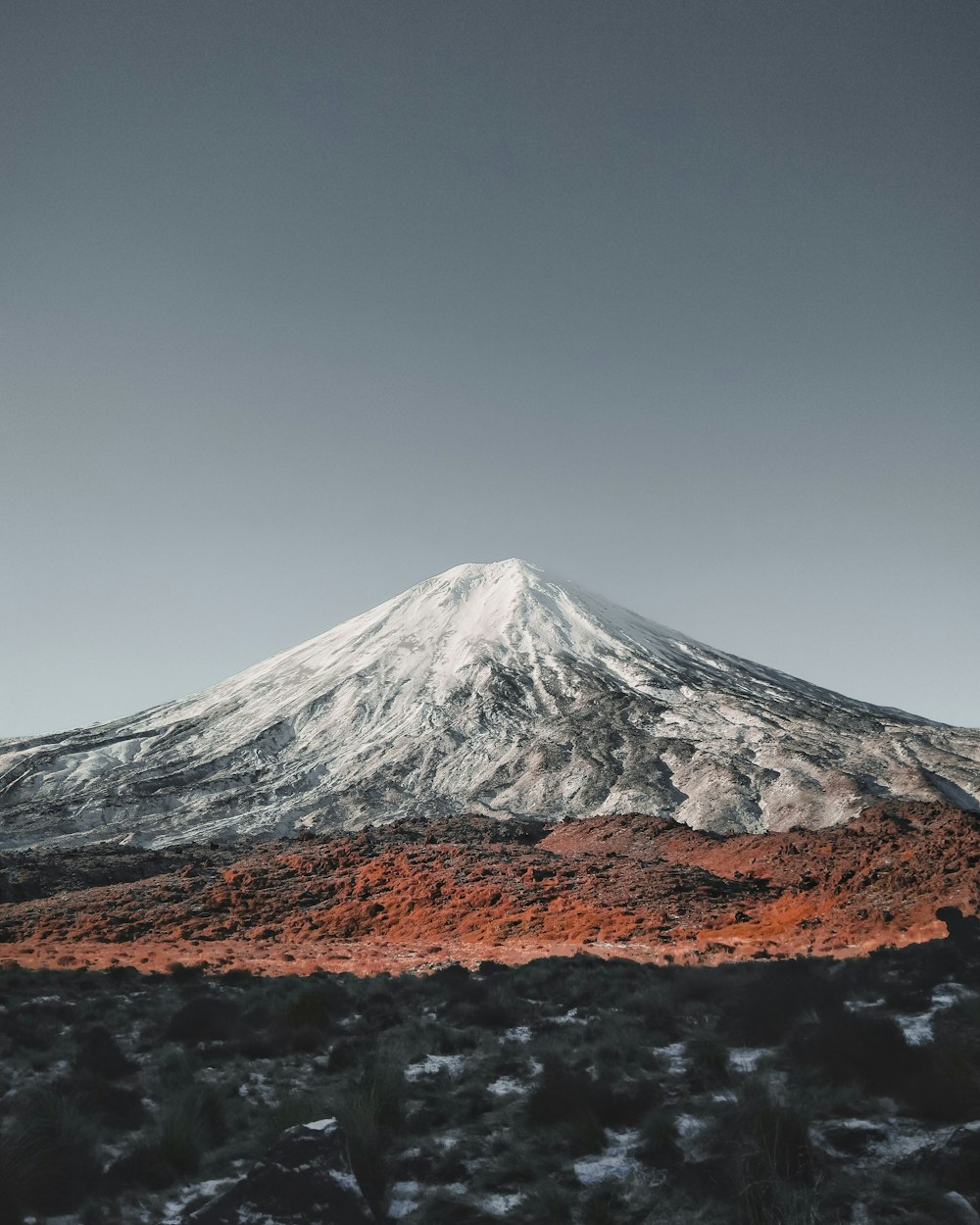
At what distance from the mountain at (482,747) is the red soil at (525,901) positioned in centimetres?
1892

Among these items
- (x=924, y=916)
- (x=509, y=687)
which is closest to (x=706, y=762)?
(x=509, y=687)

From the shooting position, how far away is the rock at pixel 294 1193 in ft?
17.0

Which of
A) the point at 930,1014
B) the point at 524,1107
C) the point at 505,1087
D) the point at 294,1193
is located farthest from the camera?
the point at 930,1014

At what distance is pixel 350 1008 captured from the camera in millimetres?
12398

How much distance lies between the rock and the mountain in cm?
5439

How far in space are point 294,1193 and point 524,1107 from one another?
2875mm

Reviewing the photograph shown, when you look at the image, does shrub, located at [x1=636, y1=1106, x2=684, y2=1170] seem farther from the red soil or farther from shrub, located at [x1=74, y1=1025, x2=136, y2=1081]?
the red soil

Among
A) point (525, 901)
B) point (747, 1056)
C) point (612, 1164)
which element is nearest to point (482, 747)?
point (525, 901)

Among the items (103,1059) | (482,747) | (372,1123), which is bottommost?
(482,747)

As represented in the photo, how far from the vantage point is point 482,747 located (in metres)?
75.9

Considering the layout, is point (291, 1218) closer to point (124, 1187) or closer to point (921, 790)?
point (124, 1187)

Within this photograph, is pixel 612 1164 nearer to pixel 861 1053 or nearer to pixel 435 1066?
pixel 861 1053

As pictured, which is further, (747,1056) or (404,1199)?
(747,1056)

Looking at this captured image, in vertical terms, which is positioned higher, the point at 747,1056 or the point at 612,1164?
the point at 612,1164
